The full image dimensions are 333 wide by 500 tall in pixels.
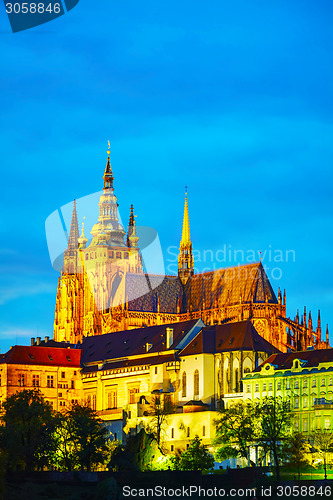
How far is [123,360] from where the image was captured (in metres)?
181

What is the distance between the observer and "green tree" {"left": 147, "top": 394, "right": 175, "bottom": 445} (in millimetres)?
156875

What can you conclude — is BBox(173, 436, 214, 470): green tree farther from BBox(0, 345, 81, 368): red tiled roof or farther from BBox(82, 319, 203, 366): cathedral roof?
BBox(0, 345, 81, 368): red tiled roof

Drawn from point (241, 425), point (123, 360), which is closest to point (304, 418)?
point (241, 425)

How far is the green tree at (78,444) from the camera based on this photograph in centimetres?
13550

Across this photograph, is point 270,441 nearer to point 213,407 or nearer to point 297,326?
point 213,407

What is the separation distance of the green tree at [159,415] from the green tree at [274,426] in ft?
56.9

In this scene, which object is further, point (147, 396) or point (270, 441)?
point (147, 396)

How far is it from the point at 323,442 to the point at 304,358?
18062mm

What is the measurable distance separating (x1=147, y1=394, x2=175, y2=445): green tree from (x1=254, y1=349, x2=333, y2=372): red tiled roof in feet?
38.9

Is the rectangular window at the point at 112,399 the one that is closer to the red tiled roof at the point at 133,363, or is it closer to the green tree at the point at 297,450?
the red tiled roof at the point at 133,363

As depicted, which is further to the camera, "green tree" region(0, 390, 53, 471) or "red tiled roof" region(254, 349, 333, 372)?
"red tiled roof" region(254, 349, 333, 372)

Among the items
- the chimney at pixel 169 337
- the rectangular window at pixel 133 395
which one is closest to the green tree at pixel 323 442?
the chimney at pixel 169 337

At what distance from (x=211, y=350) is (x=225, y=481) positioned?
43.6 meters

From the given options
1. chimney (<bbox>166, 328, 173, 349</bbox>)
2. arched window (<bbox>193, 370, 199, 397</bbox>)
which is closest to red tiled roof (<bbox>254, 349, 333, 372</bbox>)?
arched window (<bbox>193, 370, 199, 397</bbox>)
